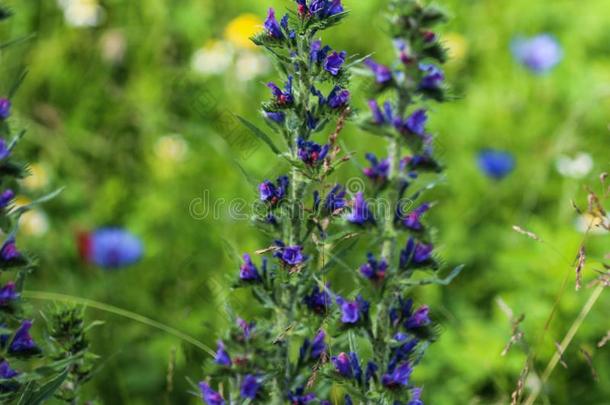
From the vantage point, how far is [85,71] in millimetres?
5195

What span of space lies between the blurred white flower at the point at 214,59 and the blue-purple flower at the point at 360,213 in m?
3.41

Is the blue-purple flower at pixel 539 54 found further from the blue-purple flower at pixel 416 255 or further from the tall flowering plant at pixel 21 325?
the tall flowering plant at pixel 21 325

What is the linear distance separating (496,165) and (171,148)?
1778mm

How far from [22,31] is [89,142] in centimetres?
100

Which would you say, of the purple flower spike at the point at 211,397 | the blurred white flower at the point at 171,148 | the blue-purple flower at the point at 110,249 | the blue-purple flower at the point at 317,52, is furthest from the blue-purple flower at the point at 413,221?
the blurred white flower at the point at 171,148

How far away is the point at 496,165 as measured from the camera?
446cm

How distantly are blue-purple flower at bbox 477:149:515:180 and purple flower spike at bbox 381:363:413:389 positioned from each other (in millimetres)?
2952

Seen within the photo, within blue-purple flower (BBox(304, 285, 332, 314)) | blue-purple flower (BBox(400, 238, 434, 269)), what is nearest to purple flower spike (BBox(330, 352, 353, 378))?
blue-purple flower (BBox(304, 285, 332, 314))

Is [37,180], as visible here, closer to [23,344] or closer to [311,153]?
[23,344]

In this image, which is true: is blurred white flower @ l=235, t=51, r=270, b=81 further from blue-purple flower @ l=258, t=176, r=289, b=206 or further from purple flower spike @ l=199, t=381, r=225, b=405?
purple flower spike @ l=199, t=381, r=225, b=405

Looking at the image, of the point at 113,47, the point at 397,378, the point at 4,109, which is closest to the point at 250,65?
the point at 113,47

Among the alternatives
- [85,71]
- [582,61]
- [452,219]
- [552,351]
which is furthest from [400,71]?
[582,61]

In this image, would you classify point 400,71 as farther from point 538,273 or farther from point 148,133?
point 148,133

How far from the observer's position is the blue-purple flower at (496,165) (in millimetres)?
4465
